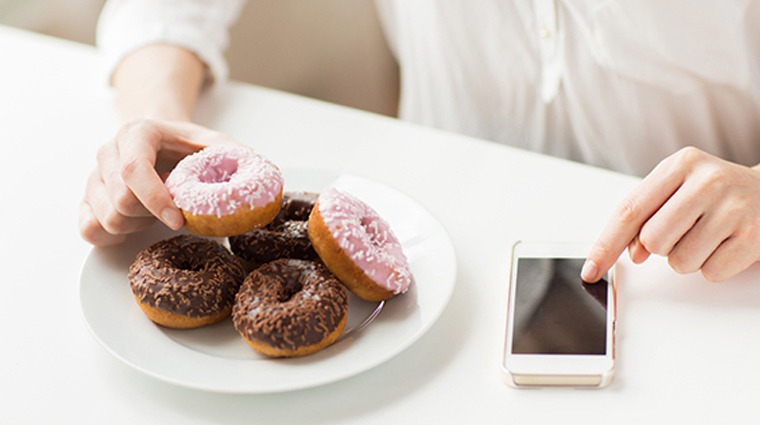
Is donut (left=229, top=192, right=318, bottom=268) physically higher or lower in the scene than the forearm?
higher

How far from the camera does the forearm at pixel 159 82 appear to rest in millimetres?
983

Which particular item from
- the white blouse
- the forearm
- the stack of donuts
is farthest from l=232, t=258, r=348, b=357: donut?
the white blouse

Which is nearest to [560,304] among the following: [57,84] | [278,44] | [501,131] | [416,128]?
[416,128]

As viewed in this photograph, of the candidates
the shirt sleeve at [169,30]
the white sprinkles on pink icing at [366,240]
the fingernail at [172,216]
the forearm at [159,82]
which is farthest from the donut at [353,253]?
the shirt sleeve at [169,30]

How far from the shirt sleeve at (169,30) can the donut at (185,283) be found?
39 cm

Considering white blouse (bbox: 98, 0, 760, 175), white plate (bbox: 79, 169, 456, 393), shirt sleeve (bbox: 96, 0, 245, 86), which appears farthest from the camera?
shirt sleeve (bbox: 96, 0, 245, 86)

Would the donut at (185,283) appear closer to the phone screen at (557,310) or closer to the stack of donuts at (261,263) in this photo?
the stack of donuts at (261,263)

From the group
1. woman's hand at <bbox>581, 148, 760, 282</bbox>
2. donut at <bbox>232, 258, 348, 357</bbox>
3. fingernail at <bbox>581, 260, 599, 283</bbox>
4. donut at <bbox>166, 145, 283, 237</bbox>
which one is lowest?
donut at <bbox>232, 258, 348, 357</bbox>

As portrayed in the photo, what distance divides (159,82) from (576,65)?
45 cm

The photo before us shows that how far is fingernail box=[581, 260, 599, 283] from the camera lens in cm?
74

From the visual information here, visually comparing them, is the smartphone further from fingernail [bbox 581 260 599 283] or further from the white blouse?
the white blouse

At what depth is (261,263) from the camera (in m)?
0.75

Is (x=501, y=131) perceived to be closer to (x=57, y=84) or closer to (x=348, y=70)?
(x=57, y=84)

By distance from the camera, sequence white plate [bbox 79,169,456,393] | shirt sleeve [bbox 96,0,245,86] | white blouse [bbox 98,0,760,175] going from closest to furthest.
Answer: white plate [bbox 79,169,456,393], white blouse [bbox 98,0,760,175], shirt sleeve [bbox 96,0,245,86]
